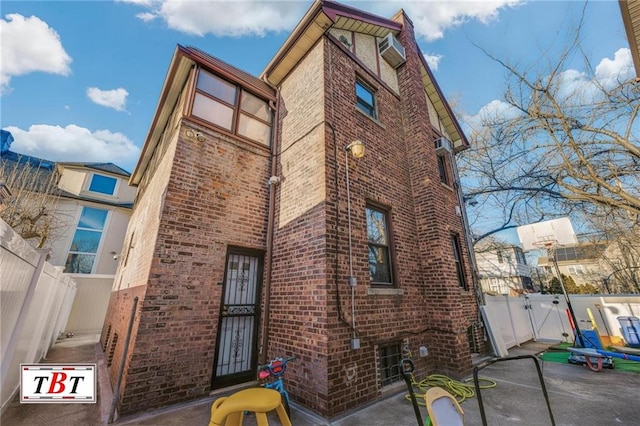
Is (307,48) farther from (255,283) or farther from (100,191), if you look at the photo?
(100,191)

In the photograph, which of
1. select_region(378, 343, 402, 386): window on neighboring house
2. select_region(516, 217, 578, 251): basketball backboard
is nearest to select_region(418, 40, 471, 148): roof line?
select_region(516, 217, 578, 251): basketball backboard

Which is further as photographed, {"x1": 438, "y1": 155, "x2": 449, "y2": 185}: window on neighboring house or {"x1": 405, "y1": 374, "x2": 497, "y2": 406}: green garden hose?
{"x1": 438, "y1": 155, "x2": 449, "y2": 185}: window on neighboring house

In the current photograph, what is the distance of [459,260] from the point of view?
7574 mm

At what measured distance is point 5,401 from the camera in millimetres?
3586

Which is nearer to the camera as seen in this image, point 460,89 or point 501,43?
point 501,43

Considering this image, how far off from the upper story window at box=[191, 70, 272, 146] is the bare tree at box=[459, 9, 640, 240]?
7472mm

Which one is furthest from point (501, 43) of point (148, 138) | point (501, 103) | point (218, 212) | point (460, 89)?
point (148, 138)

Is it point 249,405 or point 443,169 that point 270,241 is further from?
point 443,169

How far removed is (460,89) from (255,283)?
14.9 metres

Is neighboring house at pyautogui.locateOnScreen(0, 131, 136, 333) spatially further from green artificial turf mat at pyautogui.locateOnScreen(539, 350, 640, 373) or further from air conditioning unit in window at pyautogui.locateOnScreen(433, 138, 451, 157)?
green artificial turf mat at pyautogui.locateOnScreen(539, 350, 640, 373)

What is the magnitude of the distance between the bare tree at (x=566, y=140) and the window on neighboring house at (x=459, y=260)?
3242 millimetres

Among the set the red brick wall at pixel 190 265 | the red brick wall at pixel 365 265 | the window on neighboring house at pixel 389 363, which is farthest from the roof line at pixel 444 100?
the window on neighboring house at pixel 389 363

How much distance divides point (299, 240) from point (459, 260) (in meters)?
5.34

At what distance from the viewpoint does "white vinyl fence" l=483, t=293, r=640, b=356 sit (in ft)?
27.0
